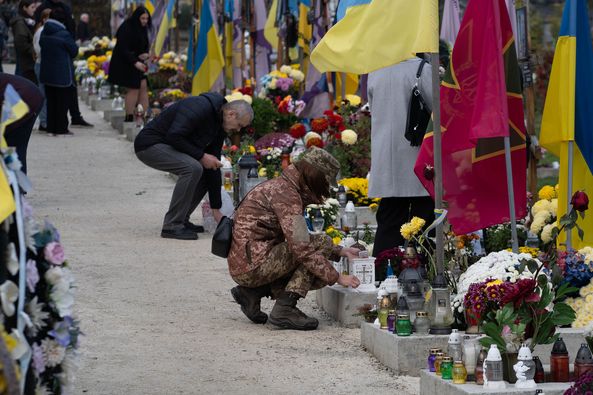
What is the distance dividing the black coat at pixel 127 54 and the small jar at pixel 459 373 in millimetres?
12975

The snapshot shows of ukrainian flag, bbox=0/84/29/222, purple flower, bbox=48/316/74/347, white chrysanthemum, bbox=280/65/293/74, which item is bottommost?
purple flower, bbox=48/316/74/347

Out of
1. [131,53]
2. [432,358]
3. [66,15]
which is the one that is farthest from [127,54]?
[432,358]

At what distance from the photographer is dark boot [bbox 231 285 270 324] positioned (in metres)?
8.69

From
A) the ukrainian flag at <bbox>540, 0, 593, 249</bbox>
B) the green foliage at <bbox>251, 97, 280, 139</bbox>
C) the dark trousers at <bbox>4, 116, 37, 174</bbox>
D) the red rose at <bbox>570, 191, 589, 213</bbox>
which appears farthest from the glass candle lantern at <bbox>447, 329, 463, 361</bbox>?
the green foliage at <bbox>251, 97, 280, 139</bbox>

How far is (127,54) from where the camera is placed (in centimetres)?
1889

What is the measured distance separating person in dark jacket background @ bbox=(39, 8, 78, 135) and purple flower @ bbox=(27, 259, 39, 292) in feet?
47.1

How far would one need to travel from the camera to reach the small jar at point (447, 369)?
6.58 meters

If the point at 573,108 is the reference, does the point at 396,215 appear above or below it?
below

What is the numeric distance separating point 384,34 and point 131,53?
1116 centimetres

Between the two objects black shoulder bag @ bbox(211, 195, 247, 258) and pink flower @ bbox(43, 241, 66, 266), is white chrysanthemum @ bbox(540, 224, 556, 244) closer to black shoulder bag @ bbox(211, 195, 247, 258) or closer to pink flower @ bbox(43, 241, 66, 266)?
black shoulder bag @ bbox(211, 195, 247, 258)

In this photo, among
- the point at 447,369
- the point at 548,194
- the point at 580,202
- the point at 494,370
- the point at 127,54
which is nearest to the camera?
the point at 494,370

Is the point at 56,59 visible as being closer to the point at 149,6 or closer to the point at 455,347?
the point at 149,6

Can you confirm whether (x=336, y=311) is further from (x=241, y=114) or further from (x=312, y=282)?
(x=241, y=114)

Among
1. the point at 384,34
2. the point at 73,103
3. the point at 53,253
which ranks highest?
the point at 384,34
